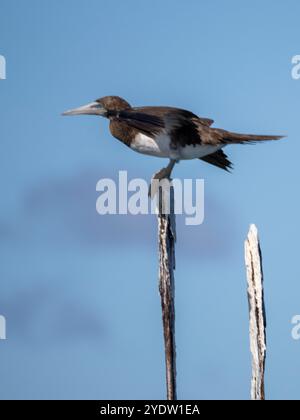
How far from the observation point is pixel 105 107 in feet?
71.8

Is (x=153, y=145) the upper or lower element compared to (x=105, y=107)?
lower

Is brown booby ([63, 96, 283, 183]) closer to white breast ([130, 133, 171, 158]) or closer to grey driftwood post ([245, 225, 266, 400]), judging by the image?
white breast ([130, 133, 171, 158])

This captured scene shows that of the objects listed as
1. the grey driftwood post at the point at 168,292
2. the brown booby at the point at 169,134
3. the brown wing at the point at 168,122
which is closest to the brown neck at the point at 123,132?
the brown booby at the point at 169,134

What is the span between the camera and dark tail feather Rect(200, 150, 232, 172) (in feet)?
71.4

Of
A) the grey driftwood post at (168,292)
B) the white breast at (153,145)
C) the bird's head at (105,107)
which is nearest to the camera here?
the grey driftwood post at (168,292)

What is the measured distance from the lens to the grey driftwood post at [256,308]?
1812cm

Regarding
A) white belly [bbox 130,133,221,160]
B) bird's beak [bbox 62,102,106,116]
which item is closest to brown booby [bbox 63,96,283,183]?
white belly [bbox 130,133,221,160]

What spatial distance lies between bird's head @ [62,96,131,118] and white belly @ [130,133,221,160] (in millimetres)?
888

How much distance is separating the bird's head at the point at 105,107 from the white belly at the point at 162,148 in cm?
89

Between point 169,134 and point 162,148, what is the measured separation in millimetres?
302

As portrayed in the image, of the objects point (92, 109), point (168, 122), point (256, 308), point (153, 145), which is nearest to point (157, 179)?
point (168, 122)

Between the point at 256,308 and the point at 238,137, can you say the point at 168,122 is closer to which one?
the point at 238,137

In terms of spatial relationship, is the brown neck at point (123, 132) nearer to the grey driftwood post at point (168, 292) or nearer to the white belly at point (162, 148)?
the white belly at point (162, 148)
